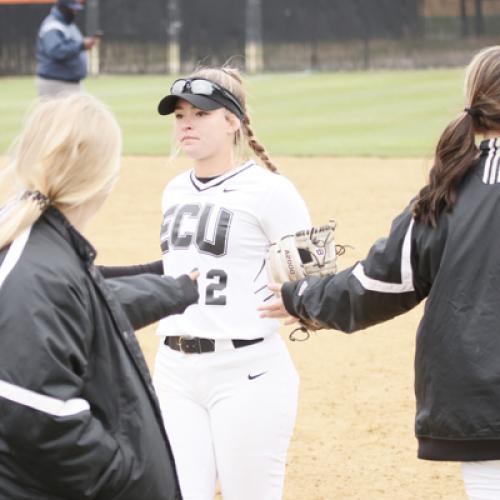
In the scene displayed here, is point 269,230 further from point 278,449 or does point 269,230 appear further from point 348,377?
point 348,377

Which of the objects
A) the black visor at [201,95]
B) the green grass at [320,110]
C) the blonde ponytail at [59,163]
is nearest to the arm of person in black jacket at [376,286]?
the blonde ponytail at [59,163]

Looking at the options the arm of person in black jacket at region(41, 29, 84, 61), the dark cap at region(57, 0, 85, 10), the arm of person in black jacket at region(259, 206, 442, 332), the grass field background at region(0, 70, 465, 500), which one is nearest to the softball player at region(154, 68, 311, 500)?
the arm of person in black jacket at region(259, 206, 442, 332)

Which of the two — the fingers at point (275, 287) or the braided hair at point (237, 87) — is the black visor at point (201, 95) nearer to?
the braided hair at point (237, 87)

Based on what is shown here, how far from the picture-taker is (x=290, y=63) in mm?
32125

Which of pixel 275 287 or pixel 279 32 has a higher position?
pixel 279 32

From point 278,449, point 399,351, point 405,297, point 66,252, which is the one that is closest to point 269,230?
point 278,449

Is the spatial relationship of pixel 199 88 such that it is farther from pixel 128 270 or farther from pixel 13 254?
pixel 13 254

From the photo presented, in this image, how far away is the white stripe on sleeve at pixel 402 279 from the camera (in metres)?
3.29

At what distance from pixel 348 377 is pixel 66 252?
4.74 meters

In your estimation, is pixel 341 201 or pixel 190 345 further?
pixel 341 201

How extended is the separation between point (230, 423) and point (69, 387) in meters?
1.59

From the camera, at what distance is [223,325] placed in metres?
4.26

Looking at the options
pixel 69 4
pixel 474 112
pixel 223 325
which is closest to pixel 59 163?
pixel 474 112

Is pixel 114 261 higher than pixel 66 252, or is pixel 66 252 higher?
pixel 66 252
